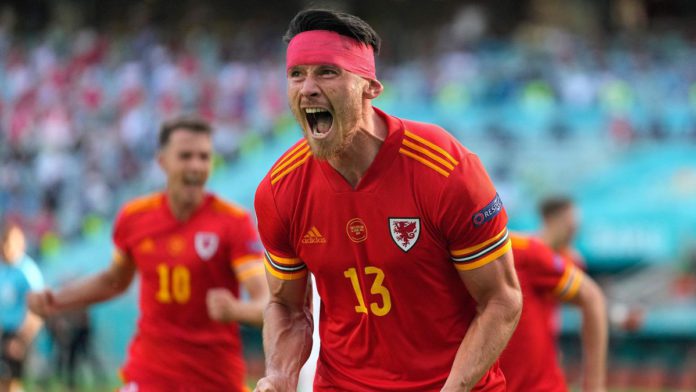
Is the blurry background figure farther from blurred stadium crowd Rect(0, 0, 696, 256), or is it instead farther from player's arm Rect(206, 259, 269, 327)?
player's arm Rect(206, 259, 269, 327)

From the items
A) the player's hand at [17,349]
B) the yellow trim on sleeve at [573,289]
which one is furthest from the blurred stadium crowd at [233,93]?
the yellow trim on sleeve at [573,289]

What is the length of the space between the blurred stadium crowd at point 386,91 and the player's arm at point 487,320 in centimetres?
1352

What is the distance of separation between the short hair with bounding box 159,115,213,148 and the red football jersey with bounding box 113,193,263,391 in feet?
2.20

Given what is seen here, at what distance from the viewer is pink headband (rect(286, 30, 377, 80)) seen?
4012mm

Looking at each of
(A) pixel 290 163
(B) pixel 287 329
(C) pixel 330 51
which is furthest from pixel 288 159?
(B) pixel 287 329

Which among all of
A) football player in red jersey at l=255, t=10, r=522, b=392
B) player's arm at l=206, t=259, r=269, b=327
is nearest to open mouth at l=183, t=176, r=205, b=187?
player's arm at l=206, t=259, r=269, b=327

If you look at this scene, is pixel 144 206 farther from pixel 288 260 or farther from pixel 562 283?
pixel 288 260

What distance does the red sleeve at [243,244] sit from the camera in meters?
6.66

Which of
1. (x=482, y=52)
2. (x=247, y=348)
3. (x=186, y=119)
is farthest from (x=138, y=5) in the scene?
(x=186, y=119)

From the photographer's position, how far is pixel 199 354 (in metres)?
6.71

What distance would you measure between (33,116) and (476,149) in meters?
10.3

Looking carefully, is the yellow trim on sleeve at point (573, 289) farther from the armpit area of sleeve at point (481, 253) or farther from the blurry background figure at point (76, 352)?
the blurry background figure at point (76, 352)

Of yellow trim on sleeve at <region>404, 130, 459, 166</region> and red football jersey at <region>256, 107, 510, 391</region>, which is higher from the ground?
yellow trim on sleeve at <region>404, 130, 459, 166</region>

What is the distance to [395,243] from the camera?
413 centimetres
